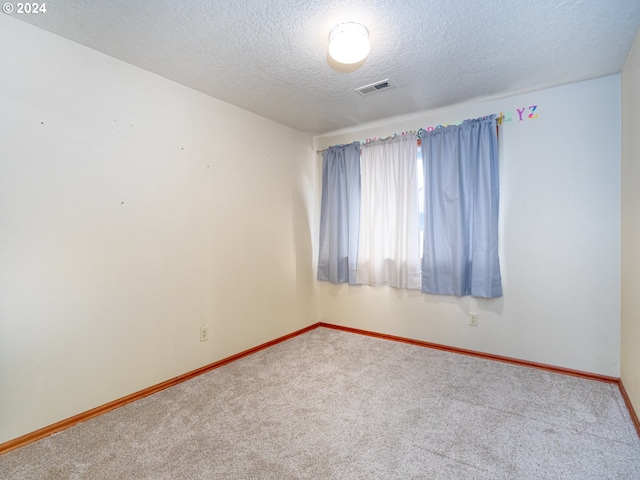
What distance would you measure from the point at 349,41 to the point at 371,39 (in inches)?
9.3

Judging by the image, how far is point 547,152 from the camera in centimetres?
259

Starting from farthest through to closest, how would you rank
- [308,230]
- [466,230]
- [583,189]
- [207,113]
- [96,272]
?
[308,230], [466,230], [207,113], [583,189], [96,272]

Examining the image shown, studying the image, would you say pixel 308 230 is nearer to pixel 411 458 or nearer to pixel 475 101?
pixel 475 101

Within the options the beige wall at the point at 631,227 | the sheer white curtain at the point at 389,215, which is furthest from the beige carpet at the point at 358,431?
the sheer white curtain at the point at 389,215

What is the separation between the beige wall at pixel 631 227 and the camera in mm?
1912

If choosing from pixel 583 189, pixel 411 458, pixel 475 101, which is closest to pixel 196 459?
pixel 411 458

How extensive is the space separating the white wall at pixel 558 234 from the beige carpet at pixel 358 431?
1.02 ft

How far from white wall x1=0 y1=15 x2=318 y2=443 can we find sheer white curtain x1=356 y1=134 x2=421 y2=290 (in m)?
1.13

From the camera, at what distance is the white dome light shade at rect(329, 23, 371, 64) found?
1.78 meters

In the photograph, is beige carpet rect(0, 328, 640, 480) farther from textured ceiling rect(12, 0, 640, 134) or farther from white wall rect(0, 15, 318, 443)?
textured ceiling rect(12, 0, 640, 134)

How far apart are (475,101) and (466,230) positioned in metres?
1.16

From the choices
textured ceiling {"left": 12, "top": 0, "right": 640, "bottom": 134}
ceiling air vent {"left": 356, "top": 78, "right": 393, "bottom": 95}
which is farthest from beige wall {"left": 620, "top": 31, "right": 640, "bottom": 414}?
ceiling air vent {"left": 356, "top": 78, "right": 393, "bottom": 95}

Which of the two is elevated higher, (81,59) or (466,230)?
(81,59)

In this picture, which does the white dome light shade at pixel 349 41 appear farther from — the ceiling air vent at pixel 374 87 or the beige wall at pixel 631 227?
the beige wall at pixel 631 227
